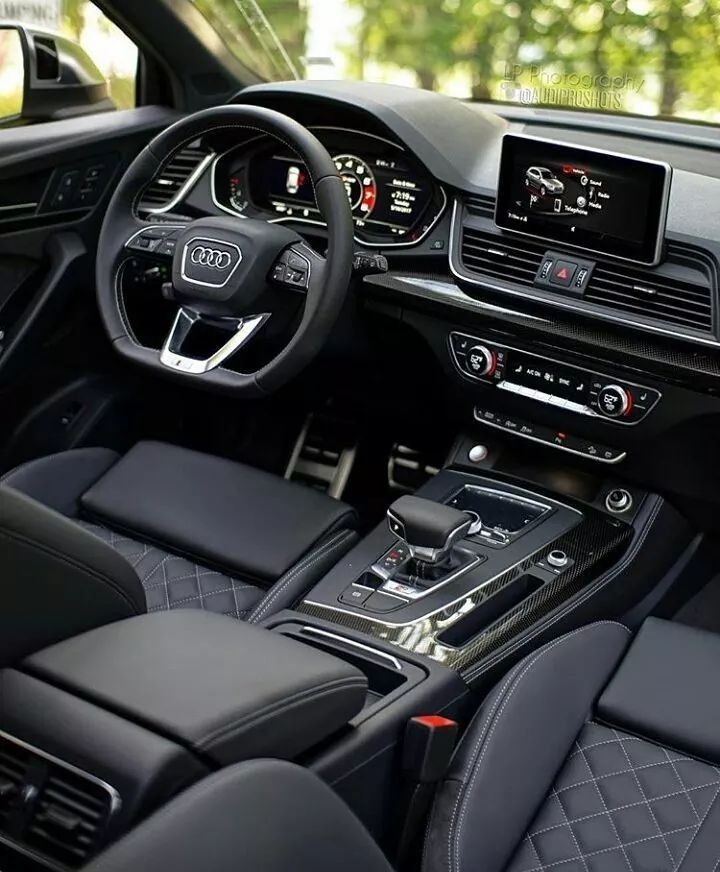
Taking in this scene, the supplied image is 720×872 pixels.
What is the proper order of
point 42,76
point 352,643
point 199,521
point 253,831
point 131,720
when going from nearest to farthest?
point 253,831
point 131,720
point 352,643
point 199,521
point 42,76

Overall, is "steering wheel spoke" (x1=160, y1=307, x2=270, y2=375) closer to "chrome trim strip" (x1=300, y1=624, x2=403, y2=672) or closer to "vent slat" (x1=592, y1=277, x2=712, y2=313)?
"chrome trim strip" (x1=300, y1=624, x2=403, y2=672)

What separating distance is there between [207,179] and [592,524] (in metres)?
1.11

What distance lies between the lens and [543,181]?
6.95ft

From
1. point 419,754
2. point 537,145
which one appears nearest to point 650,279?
point 537,145

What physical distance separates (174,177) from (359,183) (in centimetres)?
44

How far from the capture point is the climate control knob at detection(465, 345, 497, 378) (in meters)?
2.33

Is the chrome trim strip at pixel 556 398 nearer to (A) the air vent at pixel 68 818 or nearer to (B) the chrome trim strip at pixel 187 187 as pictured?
(B) the chrome trim strip at pixel 187 187

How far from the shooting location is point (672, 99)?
8.11 ft

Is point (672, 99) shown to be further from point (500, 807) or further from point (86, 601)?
point (86, 601)

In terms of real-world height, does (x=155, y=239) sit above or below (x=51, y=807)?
above

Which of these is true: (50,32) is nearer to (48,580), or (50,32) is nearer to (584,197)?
(584,197)

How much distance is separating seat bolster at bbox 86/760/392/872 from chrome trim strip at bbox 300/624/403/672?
67 cm

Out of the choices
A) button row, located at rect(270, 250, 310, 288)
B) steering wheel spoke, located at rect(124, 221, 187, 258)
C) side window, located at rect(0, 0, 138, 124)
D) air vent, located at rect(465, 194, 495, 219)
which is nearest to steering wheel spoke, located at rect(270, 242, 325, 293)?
button row, located at rect(270, 250, 310, 288)

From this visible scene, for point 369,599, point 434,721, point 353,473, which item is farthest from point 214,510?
point 434,721
